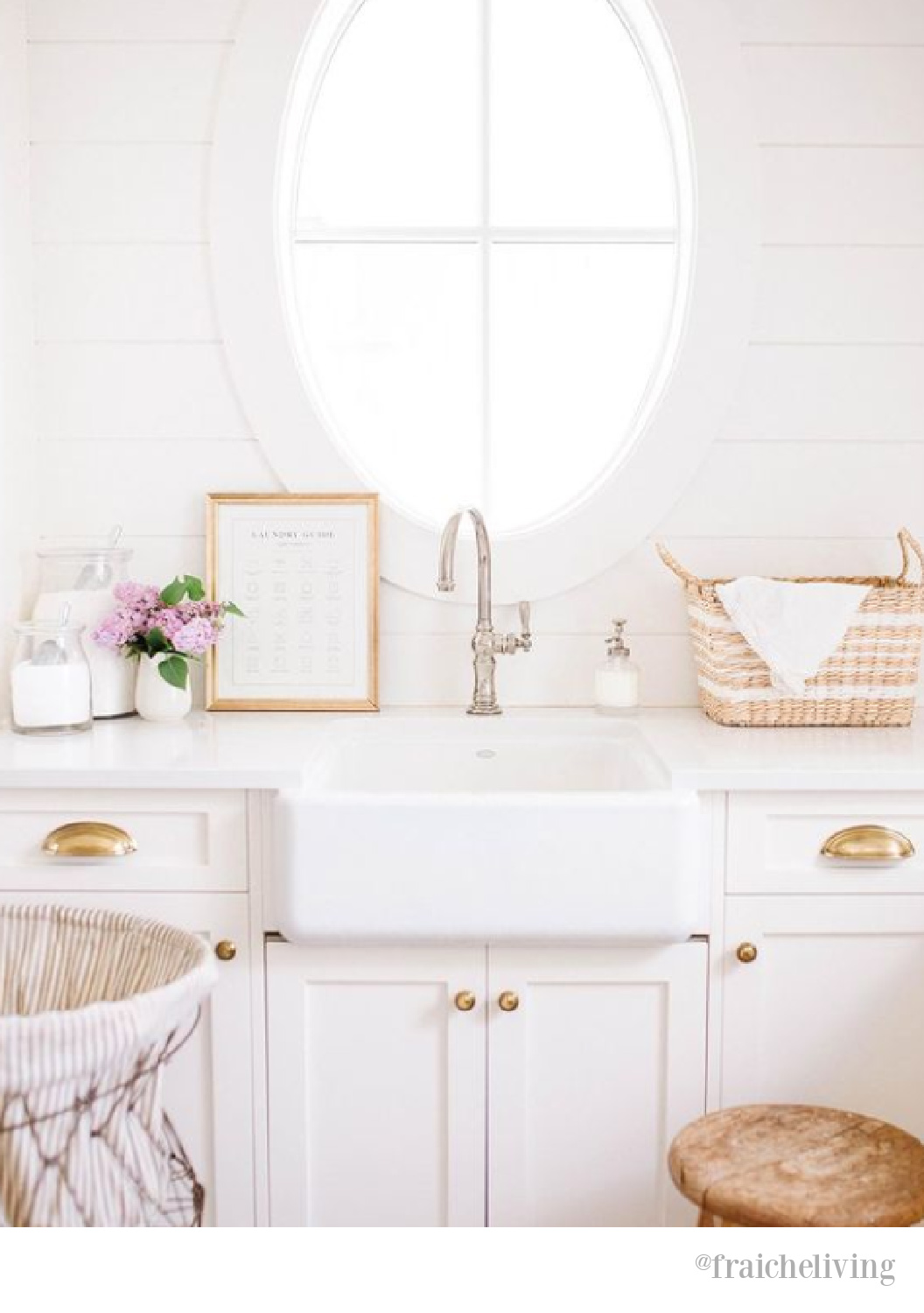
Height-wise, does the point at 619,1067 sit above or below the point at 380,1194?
above

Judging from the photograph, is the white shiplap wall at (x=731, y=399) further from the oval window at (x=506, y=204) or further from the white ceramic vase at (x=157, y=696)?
the oval window at (x=506, y=204)

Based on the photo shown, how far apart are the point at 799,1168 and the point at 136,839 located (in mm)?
951

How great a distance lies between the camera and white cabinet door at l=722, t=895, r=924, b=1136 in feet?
6.07

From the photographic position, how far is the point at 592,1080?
184 centimetres

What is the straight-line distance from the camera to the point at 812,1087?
186cm

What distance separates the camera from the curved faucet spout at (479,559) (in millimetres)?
2145

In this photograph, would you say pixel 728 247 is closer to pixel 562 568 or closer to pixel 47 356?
pixel 562 568

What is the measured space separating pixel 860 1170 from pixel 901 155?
1.64m

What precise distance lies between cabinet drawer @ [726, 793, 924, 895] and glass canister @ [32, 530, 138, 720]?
3.36 ft

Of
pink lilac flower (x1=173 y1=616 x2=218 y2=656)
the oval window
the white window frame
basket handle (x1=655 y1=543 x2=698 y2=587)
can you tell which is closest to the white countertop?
pink lilac flower (x1=173 y1=616 x2=218 y2=656)

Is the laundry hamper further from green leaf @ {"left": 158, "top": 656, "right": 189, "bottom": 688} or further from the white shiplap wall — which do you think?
the white shiplap wall

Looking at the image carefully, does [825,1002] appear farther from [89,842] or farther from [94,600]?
[94,600]
